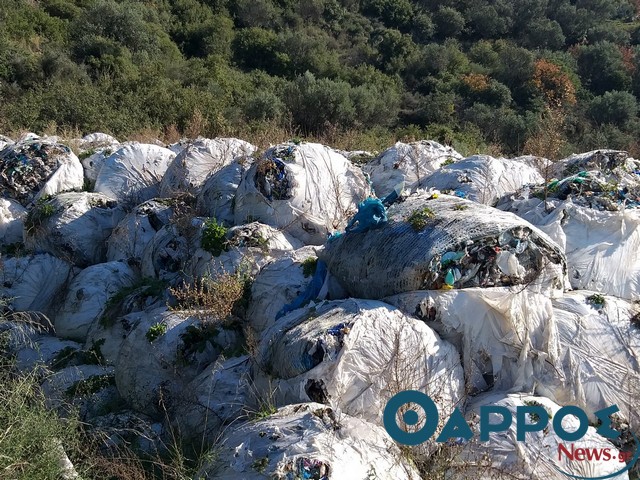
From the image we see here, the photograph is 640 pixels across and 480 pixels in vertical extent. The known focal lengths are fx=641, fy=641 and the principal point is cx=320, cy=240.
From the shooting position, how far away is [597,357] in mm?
3447

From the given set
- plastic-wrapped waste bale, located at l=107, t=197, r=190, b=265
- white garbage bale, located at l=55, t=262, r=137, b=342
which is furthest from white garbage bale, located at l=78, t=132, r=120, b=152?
white garbage bale, located at l=55, t=262, r=137, b=342

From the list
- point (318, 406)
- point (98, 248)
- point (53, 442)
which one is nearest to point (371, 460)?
→ point (318, 406)

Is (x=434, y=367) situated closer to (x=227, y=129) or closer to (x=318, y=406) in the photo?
(x=318, y=406)

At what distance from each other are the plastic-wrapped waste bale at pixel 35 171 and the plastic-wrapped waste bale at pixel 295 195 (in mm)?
2184

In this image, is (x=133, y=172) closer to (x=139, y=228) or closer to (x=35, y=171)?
(x=35, y=171)

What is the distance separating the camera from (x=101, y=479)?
9.98 feet

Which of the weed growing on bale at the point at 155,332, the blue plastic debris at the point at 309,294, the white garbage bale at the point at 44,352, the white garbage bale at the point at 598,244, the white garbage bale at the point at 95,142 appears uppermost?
the white garbage bale at the point at 598,244

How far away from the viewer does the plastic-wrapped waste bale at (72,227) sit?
5750 mm

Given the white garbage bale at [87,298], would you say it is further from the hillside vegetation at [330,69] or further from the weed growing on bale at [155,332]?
the hillside vegetation at [330,69]

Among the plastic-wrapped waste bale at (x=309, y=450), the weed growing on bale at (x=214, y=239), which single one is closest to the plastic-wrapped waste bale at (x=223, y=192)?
the weed growing on bale at (x=214, y=239)

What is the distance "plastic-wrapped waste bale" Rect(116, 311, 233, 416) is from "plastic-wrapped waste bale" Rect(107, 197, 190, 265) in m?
1.44

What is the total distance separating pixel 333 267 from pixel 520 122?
12.4 m

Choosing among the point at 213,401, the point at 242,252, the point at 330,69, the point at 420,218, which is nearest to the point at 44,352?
the point at 242,252

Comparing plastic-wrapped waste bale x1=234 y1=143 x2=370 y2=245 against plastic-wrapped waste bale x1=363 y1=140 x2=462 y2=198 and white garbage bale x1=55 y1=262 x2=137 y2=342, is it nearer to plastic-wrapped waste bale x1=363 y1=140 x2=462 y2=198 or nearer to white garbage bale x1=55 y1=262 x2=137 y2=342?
plastic-wrapped waste bale x1=363 y1=140 x2=462 y2=198
